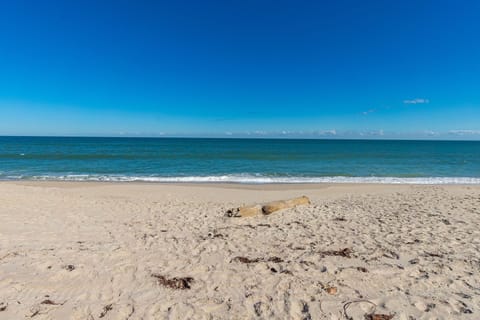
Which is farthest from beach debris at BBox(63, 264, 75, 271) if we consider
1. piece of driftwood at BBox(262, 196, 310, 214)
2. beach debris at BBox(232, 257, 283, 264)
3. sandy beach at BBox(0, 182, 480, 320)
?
piece of driftwood at BBox(262, 196, 310, 214)

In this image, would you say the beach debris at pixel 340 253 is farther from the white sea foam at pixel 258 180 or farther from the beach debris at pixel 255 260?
the white sea foam at pixel 258 180

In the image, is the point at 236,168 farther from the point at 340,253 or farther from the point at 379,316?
the point at 379,316

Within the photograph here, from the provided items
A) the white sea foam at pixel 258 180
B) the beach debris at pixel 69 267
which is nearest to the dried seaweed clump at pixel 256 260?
the beach debris at pixel 69 267

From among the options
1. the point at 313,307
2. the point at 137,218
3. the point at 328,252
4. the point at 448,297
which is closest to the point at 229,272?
the point at 313,307

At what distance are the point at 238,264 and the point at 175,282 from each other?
45.5 inches

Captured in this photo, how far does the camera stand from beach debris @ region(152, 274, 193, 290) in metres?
4.15

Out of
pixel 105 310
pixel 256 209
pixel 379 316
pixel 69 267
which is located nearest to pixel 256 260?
pixel 379 316

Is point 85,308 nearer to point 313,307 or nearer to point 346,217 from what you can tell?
point 313,307

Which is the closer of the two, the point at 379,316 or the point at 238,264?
the point at 379,316

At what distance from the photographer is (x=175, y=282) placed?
427 cm

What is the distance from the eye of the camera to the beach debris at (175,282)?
415 centimetres

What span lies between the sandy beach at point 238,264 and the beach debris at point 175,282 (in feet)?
0.06

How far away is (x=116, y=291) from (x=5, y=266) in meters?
2.21

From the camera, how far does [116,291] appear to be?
157 inches
